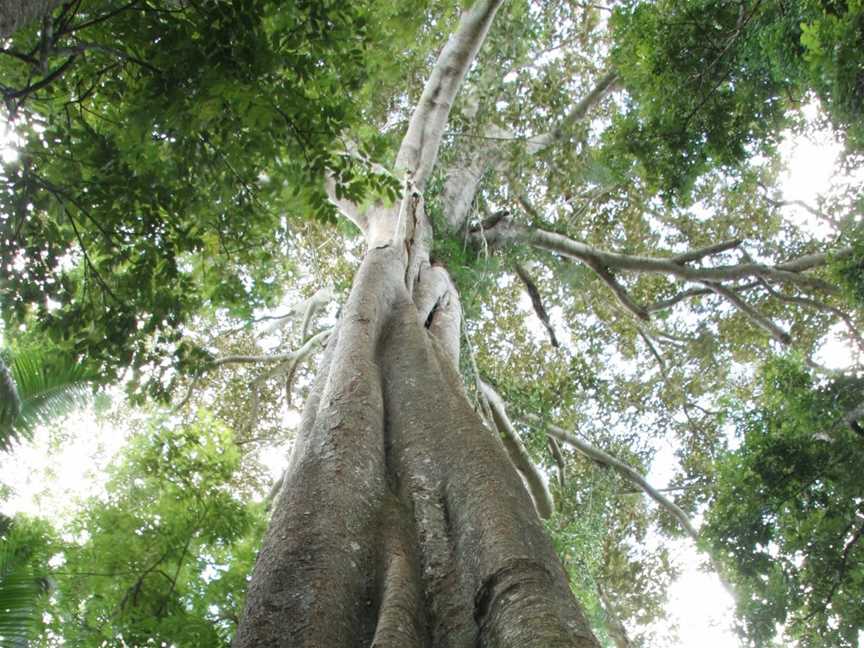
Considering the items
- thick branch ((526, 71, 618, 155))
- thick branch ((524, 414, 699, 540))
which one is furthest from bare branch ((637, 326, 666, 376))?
thick branch ((526, 71, 618, 155))

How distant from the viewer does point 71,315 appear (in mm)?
4246

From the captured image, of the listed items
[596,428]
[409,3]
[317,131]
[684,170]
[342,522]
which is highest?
[596,428]

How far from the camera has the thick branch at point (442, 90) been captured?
7.94m

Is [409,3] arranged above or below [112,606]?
above

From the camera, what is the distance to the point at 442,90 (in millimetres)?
8281

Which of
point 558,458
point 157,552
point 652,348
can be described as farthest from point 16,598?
point 652,348

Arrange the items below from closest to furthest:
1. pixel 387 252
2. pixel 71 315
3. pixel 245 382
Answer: pixel 71 315
pixel 387 252
pixel 245 382

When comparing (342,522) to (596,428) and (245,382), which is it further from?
(245,382)

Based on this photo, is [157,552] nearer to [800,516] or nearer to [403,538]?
→ [403,538]

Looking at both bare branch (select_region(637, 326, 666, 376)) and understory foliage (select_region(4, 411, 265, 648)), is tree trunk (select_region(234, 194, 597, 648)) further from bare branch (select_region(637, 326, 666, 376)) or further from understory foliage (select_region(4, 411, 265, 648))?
bare branch (select_region(637, 326, 666, 376))

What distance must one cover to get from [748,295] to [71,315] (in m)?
9.55

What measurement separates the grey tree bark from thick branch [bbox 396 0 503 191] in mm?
3818

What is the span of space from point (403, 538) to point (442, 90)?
6.61 metres

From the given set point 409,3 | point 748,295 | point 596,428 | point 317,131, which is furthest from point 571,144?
point 317,131
